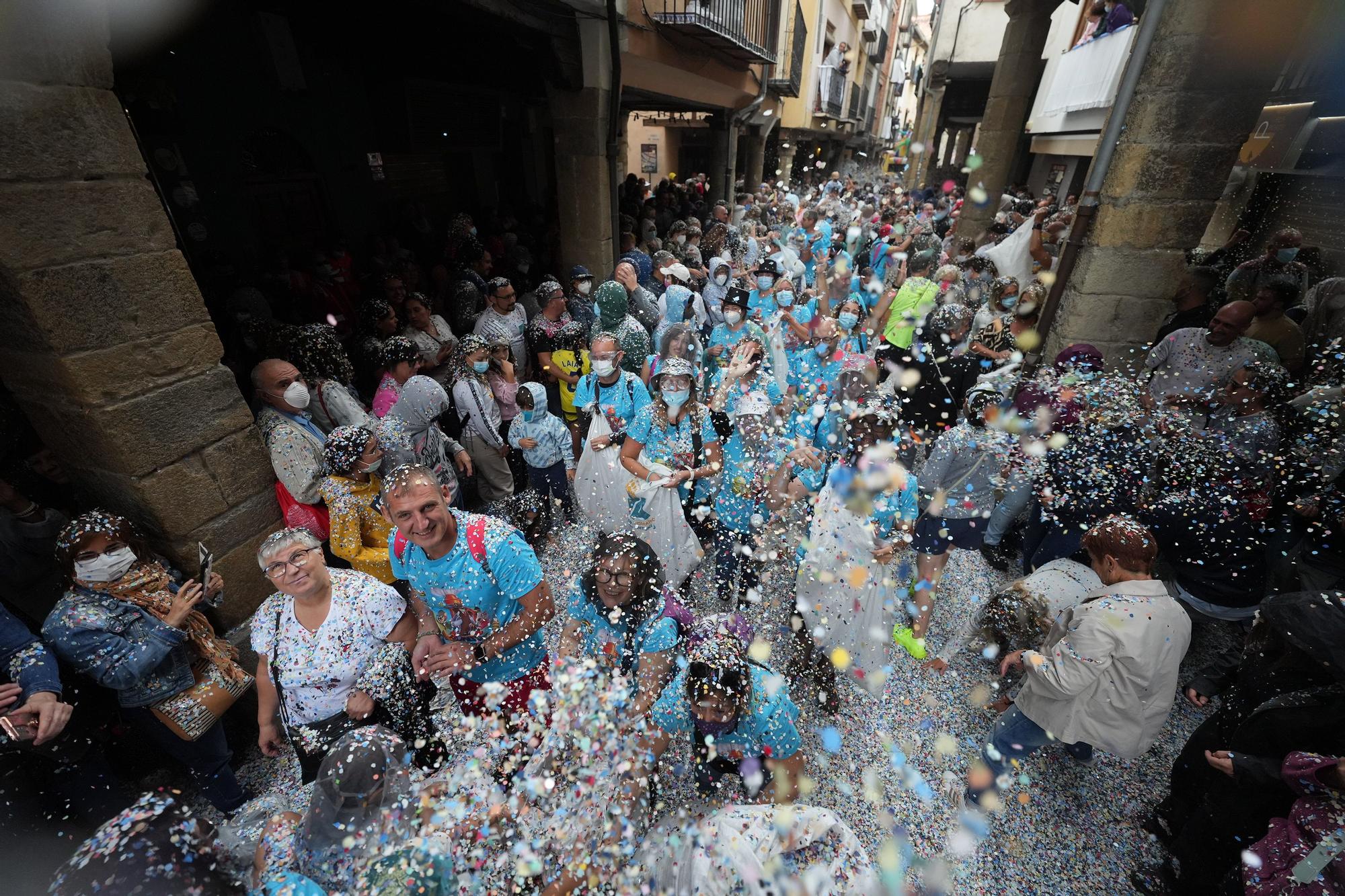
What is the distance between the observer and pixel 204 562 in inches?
103

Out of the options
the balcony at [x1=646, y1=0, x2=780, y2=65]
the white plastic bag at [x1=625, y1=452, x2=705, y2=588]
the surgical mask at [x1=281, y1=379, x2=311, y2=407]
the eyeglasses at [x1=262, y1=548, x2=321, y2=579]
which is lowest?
the white plastic bag at [x1=625, y1=452, x2=705, y2=588]

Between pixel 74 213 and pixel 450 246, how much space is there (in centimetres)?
538

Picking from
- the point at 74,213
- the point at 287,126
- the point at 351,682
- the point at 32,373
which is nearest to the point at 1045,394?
the point at 351,682

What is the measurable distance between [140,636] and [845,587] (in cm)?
319

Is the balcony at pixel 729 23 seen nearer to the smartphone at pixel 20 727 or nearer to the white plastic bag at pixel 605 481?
the white plastic bag at pixel 605 481

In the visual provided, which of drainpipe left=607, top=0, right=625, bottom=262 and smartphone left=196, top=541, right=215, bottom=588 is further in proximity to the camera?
drainpipe left=607, top=0, right=625, bottom=262

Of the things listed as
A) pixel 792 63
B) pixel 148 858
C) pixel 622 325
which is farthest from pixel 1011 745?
pixel 792 63

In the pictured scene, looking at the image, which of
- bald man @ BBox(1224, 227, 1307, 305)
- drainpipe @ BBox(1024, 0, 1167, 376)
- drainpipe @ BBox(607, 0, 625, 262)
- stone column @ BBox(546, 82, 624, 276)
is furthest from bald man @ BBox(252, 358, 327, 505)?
bald man @ BBox(1224, 227, 1307, 305)

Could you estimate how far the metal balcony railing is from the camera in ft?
63.8

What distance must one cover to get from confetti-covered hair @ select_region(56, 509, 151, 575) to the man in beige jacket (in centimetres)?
397

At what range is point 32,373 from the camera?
7.59ft

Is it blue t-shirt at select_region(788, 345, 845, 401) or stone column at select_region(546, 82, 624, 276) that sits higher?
stone column at select_region(546, 82, 624, 276)

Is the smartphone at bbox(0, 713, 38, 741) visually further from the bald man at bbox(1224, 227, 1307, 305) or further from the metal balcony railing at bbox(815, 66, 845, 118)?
the metal balcony railing at bbox(815, 66, 845, 118)

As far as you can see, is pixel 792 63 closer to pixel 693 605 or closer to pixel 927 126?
pixel 927 126
